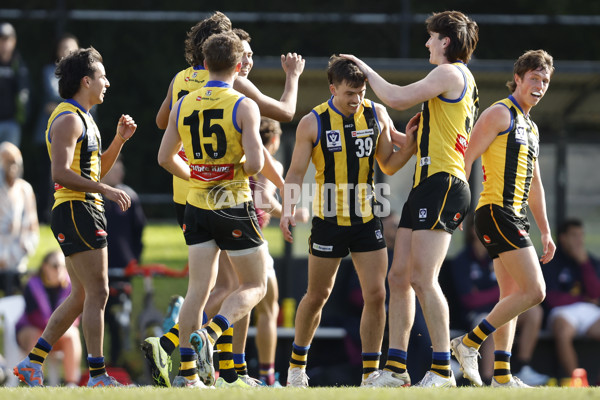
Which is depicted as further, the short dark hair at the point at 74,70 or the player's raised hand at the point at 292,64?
the player's raised hand at the point at 292,64

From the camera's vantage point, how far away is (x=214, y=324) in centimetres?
660

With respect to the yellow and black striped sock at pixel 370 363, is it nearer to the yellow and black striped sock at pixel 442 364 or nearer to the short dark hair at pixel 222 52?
the yellow and black striped sock at pixel 442 364

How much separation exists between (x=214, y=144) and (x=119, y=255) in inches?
205

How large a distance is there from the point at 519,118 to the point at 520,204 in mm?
610

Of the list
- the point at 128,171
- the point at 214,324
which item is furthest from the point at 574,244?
the point at 128,171

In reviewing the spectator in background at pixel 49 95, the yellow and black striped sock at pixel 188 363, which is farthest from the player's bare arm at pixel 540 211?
the spectator in background at pixel 49 95

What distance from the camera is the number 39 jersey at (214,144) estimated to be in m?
6.66

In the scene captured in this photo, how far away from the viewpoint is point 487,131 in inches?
281

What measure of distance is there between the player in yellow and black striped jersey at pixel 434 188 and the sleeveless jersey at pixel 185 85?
4.00 feet

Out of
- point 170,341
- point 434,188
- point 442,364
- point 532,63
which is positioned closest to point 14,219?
point 170,341

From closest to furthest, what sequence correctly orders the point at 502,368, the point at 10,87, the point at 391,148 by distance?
1. the point at 502,368
2. the point at 391,148
3. the point at 10,87

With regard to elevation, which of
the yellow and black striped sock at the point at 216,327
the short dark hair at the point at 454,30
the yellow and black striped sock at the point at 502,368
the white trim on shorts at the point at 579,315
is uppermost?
the short dark hair at the point at 454,30

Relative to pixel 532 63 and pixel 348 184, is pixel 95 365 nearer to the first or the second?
pixel 348 184

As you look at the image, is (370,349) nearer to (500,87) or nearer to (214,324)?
(214,324)
